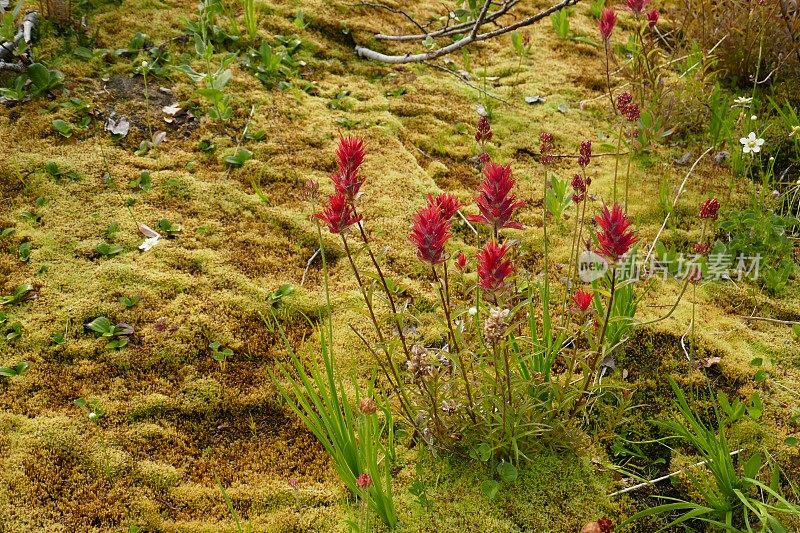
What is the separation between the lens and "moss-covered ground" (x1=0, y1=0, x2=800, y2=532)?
2490 millimetres

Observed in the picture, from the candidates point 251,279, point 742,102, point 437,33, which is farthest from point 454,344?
point 437,33

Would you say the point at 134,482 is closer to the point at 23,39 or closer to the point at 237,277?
the point at 237,277

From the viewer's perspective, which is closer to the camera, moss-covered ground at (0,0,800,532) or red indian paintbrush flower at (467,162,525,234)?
red indian paintbrush flower at (467,162,525,234)

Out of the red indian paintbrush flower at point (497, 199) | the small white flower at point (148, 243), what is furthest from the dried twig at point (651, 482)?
the small white flower at point (148, 243)

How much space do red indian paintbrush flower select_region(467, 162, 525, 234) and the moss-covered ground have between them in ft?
3.13

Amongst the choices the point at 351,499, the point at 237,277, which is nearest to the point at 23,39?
the point at 237,277

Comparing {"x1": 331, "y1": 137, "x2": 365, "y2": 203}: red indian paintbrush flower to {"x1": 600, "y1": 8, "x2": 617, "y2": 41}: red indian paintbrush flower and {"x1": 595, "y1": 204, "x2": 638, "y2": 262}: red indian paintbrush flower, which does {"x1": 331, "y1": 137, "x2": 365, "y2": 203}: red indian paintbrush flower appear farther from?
{"x1": 600, "y1": 8, "x2": 617, "y2": 41}: red indian paintbrush flower

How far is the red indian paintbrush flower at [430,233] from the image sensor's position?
202 cm

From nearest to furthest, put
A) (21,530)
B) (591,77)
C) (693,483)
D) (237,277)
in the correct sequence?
(21,530) → (693,483) → (237,277) → (591,77)

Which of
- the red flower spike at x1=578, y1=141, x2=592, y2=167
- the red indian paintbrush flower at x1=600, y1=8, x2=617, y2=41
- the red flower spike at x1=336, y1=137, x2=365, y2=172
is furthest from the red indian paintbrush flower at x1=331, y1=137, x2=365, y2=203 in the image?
the red indian paintbrush flower at x1=600, y1=8, x2=617, y2=41

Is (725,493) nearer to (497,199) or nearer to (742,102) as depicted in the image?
(497,199)

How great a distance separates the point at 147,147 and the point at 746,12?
4032 mm

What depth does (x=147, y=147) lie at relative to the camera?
4059 mm

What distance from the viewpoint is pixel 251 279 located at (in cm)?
338
